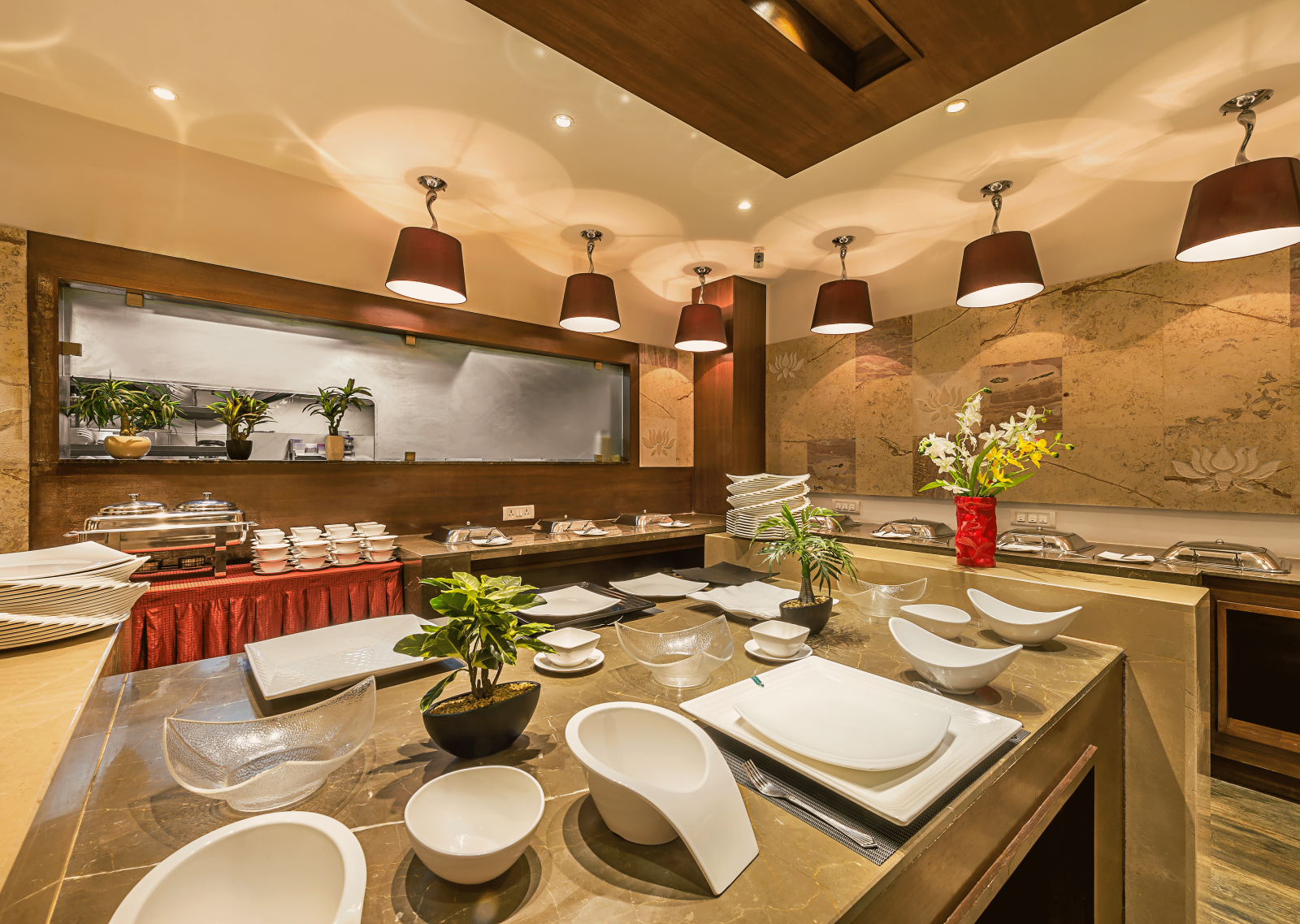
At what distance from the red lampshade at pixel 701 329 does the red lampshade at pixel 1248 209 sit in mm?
2118

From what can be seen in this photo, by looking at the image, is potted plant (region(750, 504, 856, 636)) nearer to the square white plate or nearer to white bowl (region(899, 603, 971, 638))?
white bowl (region(899, 603, 971, 638))

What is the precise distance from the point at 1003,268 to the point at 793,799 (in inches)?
103

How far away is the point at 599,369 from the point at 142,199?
2505mm

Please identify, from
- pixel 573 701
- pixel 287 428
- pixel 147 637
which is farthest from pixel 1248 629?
pixel 287 428

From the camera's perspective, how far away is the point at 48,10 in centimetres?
166

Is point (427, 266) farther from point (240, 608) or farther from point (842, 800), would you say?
point (842, 800)

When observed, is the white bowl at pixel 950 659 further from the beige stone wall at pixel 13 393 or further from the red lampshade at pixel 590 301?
the beige stone wall at pixel 13 393

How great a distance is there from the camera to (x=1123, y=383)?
261cm

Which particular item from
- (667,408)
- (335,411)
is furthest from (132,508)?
(667,408)

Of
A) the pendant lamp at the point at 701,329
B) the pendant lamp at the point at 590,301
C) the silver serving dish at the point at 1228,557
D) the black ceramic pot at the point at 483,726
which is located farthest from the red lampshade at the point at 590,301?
the silver serving dish at the point at 1228,557

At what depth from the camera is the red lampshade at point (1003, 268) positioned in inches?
94.8

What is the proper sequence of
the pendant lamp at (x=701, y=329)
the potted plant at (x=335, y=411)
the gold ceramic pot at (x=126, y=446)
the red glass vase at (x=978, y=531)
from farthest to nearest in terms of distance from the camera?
the pendant lamp at (x=701, y=329), the potted plant at (x=335, y=411), the gold ceramic pot at (x=126, y=446), the red glass vase at (x=978, y=531)

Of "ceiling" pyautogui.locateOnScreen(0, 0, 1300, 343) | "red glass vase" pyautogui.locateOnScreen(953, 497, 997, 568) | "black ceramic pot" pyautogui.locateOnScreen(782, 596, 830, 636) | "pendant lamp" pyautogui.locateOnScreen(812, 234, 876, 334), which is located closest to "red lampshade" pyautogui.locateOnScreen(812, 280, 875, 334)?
"pendant lamp" pyautogui.locateOnScreen(812, 234, 876, 334)

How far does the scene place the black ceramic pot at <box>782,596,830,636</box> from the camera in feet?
4.26
